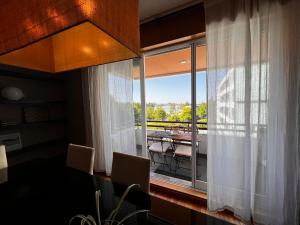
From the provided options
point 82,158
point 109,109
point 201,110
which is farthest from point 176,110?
point 82,158

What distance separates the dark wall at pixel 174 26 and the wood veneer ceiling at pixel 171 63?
1.06ft

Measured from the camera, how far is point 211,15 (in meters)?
1.79

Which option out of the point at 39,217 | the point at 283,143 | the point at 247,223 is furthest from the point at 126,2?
the point at 247,223

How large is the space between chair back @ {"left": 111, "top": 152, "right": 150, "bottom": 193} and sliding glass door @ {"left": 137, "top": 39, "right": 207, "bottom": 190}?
3.75 ft

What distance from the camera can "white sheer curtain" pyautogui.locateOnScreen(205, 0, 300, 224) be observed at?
1.50 meters

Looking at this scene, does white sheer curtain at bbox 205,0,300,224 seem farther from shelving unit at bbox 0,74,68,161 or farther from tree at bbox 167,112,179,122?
shelving unit at bbox 0,74,68,161

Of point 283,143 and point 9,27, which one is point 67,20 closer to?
point 9,27

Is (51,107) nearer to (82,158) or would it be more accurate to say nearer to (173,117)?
(82,158)

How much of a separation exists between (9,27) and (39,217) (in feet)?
3.31

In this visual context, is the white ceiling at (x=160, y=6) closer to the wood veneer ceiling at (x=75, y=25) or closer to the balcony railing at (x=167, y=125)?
the wood veneer ceiling at (x=75, y=25)

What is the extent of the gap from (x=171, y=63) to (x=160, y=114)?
1.27 m

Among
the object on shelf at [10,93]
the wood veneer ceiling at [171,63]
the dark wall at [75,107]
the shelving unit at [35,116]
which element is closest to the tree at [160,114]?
the wood veneer ceiling at [171,63]

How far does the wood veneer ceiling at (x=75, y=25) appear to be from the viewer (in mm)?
605

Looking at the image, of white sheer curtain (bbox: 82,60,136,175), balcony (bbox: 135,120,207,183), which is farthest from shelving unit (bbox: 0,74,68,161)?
balcony (bbox: 135,120,207,183)
